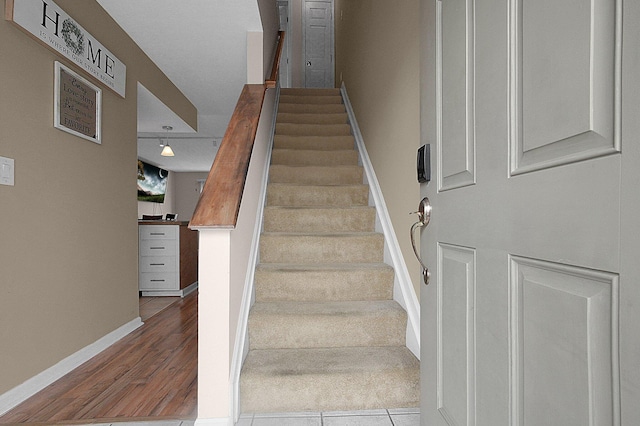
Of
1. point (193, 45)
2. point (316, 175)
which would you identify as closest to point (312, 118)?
point (316, 175)

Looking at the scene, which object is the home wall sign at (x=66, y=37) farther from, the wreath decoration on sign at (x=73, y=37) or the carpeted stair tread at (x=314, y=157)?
the carpeted stair tread at (x=314, y=157)

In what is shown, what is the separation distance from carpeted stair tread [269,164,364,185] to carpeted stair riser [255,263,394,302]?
1.08 metres

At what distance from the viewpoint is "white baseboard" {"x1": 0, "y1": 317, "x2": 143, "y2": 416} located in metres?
1.70

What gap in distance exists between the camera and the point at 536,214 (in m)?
0.62

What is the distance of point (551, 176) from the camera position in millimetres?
588

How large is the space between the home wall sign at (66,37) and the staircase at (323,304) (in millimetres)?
1354

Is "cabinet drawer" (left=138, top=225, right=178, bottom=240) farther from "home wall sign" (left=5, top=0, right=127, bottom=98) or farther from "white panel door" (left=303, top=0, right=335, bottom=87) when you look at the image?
"white panel door" (left=303, top=0, right=335, bottom=87)

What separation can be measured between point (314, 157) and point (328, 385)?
2103 mm

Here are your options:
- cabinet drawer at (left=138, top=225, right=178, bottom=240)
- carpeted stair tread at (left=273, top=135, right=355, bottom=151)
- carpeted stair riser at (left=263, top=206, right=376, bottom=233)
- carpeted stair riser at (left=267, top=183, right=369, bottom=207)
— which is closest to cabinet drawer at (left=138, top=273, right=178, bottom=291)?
cabinet drawer at (left=138, top=225, right=178, bottom=240)

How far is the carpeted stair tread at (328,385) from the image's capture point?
4.84ft

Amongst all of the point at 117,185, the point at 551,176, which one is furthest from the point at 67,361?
the point at 551,176

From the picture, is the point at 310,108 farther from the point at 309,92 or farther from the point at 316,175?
the point at 316,175

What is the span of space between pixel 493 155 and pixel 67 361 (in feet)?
8.19

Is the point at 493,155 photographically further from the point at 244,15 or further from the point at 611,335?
the point at 244,15
